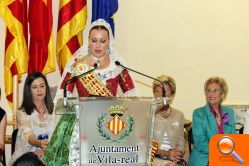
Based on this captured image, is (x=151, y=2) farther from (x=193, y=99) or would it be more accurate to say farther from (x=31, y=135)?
(x=31, y=135)

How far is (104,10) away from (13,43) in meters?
1.02

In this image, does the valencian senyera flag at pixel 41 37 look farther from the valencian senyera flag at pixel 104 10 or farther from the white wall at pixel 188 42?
the white wall at pixel 188 42

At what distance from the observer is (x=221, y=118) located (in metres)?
4.39

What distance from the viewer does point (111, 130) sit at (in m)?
2.41

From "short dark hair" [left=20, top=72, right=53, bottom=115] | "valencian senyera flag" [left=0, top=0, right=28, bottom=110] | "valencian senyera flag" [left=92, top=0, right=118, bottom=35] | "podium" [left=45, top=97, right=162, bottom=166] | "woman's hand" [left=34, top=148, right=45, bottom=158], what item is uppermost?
"valencian senyera flag" [left=92, top=0, right=118, bottom=35]

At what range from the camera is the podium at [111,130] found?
2393 millimetres

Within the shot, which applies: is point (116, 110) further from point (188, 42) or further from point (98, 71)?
point (188, 42)

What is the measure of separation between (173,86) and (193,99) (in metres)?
1.31

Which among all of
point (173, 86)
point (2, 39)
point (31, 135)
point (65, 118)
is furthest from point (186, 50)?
point (65, 118)

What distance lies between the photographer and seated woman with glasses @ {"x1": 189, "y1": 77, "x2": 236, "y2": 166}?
169 inches

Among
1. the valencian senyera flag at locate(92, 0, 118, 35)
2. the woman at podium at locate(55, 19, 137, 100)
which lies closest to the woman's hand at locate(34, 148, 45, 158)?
the woman at podium at locate(55, 19, 137, 100)

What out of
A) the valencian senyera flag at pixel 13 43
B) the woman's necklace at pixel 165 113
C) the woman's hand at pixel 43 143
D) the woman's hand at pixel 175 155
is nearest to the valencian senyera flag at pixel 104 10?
the valencian senyera flag at pixel 13 43

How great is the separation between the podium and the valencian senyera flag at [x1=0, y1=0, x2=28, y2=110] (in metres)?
2.62

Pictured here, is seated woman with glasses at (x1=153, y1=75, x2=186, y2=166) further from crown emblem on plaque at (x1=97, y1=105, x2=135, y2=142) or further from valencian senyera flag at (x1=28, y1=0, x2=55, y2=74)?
crown emblem on plaque at (x1=97, y1=105, x2=135, y2=142)
